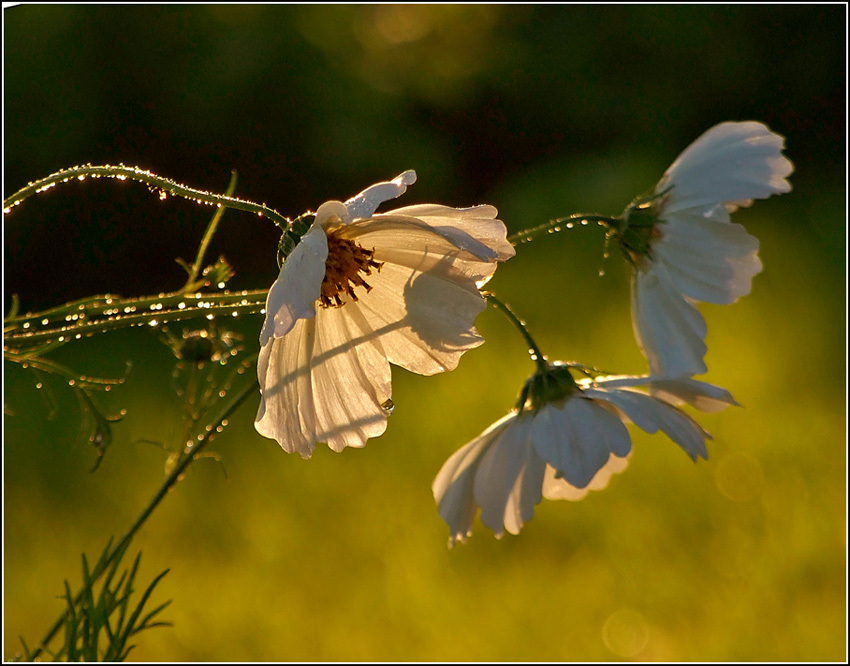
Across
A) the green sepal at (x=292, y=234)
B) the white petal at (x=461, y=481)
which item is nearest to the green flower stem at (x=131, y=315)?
the green sepal at (x=292, y=234)

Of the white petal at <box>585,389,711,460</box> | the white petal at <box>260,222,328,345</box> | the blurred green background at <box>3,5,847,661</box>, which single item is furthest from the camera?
the blurred green background at <box>3,5,847,661</box>

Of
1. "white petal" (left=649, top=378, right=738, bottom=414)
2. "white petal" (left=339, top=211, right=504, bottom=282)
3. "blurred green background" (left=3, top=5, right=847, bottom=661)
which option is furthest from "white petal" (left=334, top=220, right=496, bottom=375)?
"blurred green background" (left=3, top=5, right=847, bottom=661)

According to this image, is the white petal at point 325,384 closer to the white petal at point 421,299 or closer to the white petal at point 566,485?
the white petal at point 421,299

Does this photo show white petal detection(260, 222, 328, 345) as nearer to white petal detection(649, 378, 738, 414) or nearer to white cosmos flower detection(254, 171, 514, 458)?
white cosmos flower detection(254, 171, 514, 458)

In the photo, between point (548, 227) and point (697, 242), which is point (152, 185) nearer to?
point (548, 227)

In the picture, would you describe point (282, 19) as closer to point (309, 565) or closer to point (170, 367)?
point (170, 367)

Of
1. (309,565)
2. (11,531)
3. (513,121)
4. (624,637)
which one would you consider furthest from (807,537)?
(513,121)

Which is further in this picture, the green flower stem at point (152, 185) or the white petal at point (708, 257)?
the white petal at point (708, 257)
